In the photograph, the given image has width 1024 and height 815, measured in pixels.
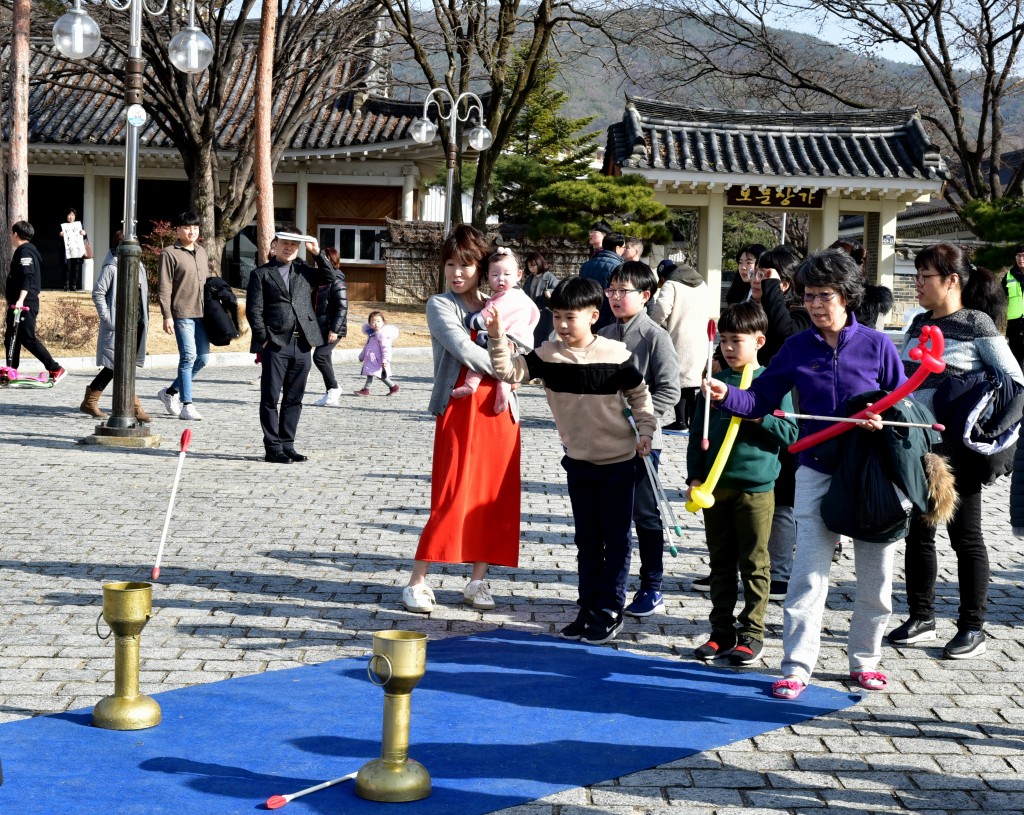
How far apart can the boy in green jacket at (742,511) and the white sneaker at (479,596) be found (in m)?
1.17

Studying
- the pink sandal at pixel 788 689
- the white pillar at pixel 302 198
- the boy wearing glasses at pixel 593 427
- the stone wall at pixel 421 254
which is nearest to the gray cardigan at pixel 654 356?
the boy wearing glasses at pixel 593 427

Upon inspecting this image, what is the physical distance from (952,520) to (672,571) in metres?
1.96

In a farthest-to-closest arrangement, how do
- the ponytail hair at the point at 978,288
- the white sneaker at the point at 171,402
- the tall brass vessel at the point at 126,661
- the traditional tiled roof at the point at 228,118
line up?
the traditional tiled roof at the point at 228,118 < the white sneaker at the point at 171,402 < the ponytail hair at the point at 978,288 < the tall brass vessel at the point at 126,661

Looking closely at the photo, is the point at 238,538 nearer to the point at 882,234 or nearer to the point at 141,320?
the point at 141,320

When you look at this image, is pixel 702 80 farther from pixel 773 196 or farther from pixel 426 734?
pixel 426 734

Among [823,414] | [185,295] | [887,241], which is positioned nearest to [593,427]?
[823,414]

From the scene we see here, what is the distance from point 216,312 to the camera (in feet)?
42.3

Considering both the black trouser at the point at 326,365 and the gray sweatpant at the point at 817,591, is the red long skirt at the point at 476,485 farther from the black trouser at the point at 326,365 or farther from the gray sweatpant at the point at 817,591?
the black trouser at the point at 326,365

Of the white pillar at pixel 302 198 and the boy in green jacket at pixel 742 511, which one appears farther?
the white pillar at pixel 302 198

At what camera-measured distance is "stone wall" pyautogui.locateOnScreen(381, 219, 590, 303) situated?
104ft

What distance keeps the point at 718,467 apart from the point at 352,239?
2941 centimetres

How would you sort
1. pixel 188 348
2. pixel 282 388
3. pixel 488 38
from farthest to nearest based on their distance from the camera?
1. pixel 488 38
2. pixel 188 348
3. pixel 282 388

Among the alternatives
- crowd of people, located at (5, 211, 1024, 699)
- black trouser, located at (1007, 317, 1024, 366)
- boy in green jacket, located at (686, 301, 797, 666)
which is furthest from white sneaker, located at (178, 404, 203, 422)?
boy in green jacket, located at (686, 301, 797, 666)

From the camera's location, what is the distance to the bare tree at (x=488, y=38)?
Answer: 2750 centimetres
